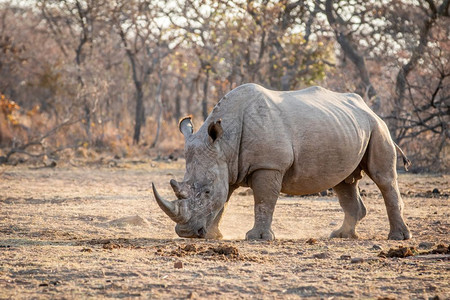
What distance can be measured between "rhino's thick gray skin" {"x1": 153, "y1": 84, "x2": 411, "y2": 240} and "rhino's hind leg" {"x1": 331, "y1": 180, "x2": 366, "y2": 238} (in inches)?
0.9

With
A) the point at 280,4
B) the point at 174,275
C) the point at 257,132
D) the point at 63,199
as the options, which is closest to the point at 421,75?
the point at 280,4

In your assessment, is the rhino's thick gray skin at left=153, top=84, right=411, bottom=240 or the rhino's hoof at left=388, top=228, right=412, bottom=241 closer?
the rhino's thick gray skin at left=153, top=84, right=411, bottom=240

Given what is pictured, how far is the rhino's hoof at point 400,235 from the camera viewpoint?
7.68 metres

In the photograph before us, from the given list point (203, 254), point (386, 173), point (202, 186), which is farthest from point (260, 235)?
point (386, 173)

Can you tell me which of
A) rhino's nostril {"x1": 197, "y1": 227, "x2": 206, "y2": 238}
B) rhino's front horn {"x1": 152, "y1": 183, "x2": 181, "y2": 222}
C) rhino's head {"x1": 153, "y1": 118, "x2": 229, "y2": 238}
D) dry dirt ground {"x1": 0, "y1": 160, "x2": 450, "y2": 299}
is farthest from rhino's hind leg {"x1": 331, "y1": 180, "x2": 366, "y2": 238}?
rhino's front horn {"x1": 152, "y1": 183, "x2": 181, "y2": 222}

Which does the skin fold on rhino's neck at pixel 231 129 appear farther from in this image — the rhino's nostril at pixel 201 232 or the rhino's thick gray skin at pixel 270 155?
the rhino's nostril at pixel 201 232

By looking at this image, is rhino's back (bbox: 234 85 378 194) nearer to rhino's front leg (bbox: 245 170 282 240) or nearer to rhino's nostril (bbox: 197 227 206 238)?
rhino's front leg (bbox: 245 170 282 240)

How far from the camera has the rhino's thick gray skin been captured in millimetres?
6895

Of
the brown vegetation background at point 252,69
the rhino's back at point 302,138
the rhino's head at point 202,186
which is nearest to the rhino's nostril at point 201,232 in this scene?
the rhino's head at point 202,186

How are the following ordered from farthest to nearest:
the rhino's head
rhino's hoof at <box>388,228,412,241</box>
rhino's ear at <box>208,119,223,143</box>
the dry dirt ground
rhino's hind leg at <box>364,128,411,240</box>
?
rhino's hind leg at <box>364,128,411,240</box>
rhino's hoof at <box>388,228,412,241</box>
rhino's ear at <box>208,119,223,143</box>
the rhino's head
the dry dirt ground

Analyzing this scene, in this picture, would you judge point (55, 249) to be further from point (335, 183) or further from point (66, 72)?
point (66, 72)

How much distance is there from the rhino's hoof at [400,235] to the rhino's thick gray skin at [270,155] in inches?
0.5

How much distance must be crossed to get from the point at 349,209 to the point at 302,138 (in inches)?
52.1

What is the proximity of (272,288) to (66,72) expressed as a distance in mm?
22971
